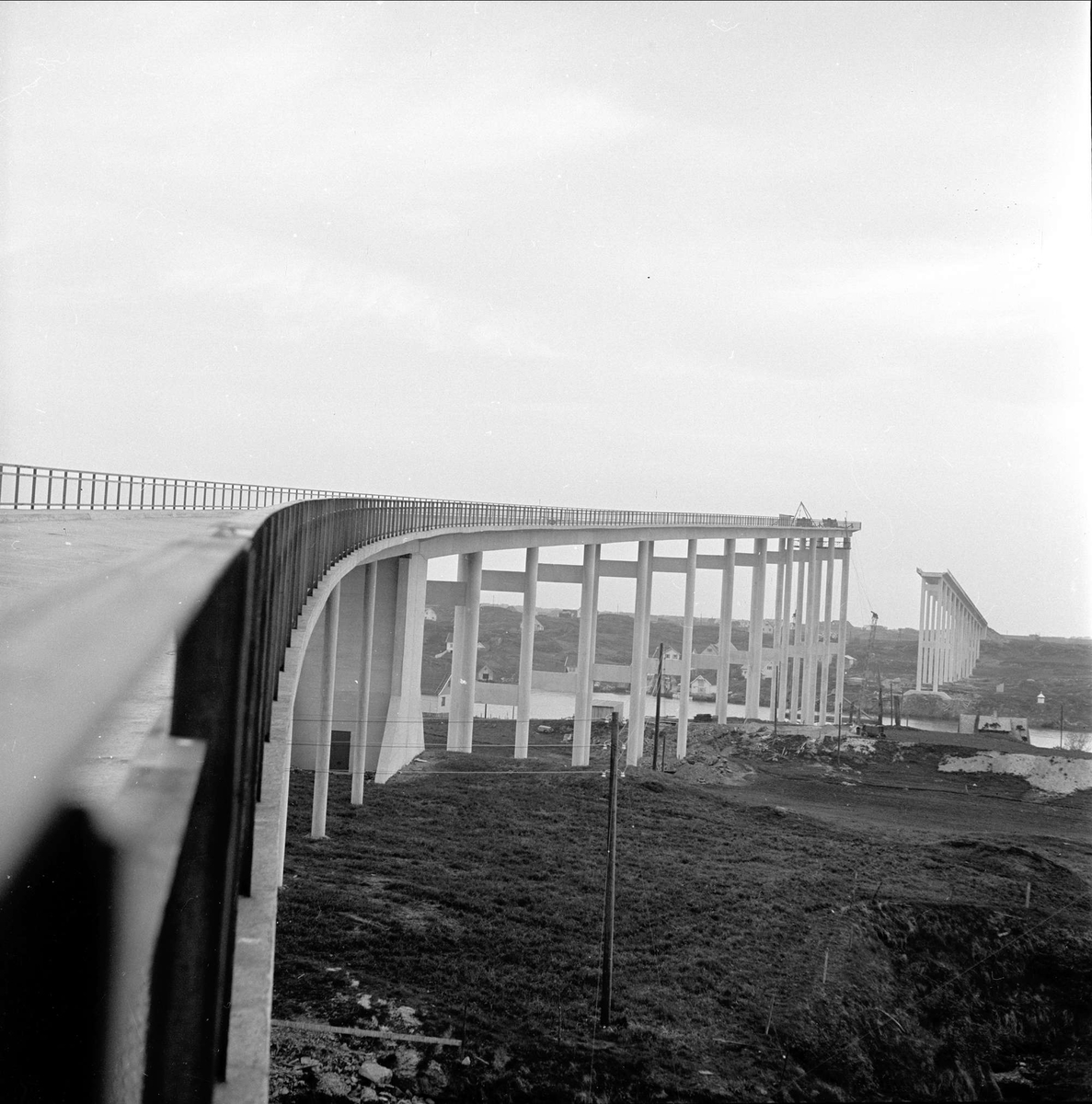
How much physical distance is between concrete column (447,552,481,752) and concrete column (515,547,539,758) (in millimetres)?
2566

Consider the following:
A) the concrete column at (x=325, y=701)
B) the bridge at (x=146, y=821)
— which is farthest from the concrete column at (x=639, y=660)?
the bridge at (x=146, y=821)

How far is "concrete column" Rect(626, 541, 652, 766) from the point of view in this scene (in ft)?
148

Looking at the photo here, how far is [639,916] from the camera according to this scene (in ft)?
64.6

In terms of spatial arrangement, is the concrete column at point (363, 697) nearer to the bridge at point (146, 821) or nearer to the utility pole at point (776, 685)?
the bridge at point (146, 821)

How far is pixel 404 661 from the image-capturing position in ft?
89.9

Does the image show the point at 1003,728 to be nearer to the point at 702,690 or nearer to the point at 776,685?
the point at 776,685

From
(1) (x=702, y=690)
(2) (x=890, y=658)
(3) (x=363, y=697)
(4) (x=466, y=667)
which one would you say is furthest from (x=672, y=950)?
(2) (x=890, y=658)

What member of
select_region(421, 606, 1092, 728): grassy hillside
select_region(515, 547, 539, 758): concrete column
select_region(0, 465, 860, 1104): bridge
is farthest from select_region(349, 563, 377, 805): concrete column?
select_region(421, 606, 1092, 728): grassy hillside

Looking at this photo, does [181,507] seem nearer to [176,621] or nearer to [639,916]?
[639,916]

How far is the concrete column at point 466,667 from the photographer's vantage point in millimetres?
34594

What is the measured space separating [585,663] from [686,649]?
35.7ft

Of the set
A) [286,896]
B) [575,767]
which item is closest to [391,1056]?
[286,896]

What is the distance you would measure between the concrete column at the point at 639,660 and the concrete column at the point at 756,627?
1246cm

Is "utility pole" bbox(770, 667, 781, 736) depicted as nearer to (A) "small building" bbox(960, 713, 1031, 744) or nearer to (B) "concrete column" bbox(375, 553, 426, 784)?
(A) "small building" bbox(960, 713, 1031, 744)
